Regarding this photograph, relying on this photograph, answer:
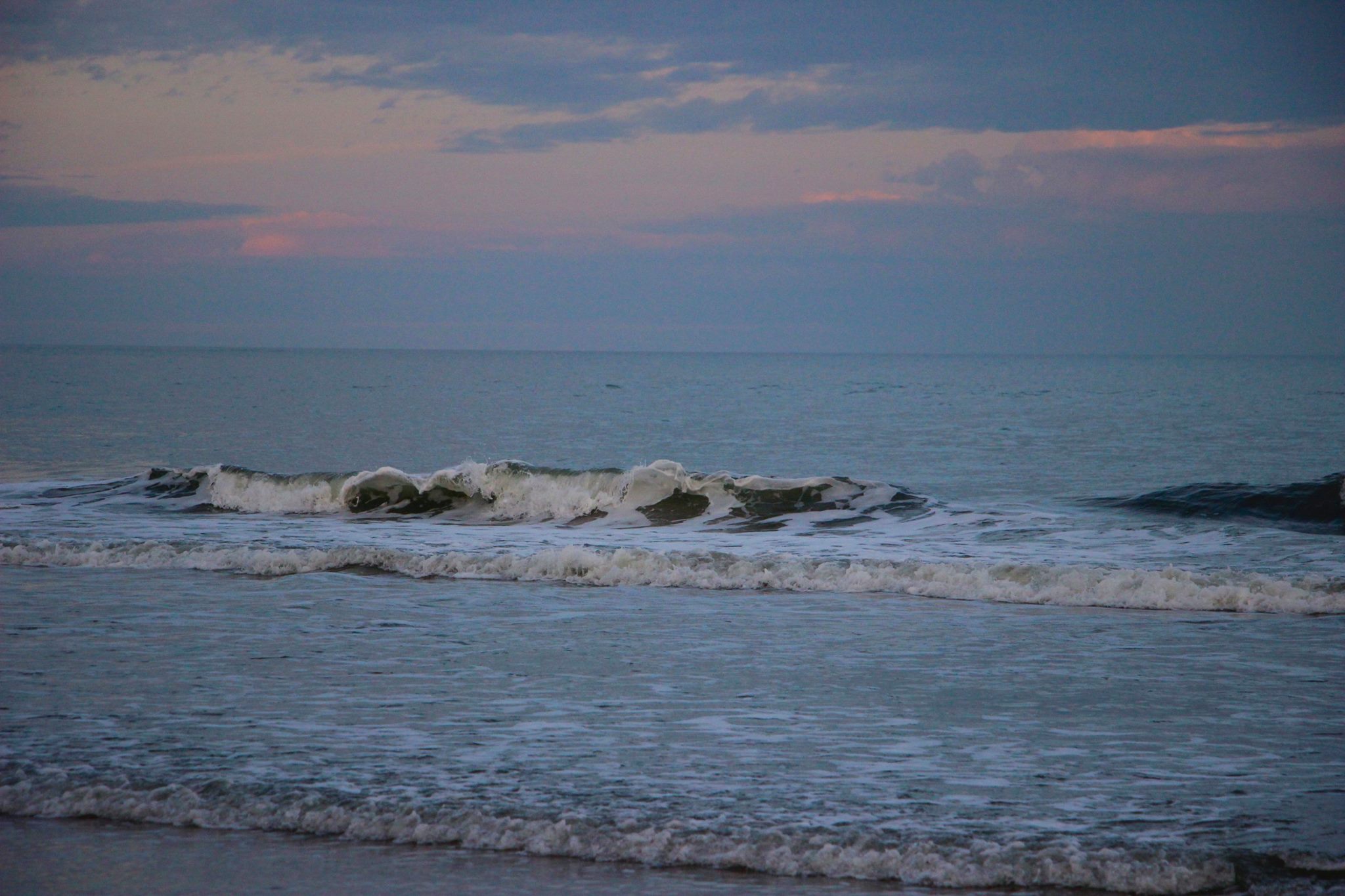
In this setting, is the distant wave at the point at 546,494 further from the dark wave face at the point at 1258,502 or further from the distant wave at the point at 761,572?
the distant wave at the point at 761,572

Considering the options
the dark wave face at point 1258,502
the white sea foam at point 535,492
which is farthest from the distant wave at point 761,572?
the dark wave face at point 1258,502

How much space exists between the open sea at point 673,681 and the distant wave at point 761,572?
0.06m

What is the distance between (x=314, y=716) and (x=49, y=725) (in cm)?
154

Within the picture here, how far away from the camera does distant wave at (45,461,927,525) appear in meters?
19.0

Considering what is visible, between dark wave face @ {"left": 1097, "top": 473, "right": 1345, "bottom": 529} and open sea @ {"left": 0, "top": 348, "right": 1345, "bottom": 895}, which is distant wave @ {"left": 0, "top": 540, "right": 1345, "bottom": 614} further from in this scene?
dark wave face @ {"left": 1097, "top": 473, "right": 1345, "bottom": 529}

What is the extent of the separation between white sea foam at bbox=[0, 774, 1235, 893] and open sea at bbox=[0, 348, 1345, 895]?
2cm

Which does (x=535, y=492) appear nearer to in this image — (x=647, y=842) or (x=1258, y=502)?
(x=1258, y=502)

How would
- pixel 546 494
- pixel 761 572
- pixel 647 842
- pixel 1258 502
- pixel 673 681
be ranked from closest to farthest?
1. pixel 647 842
2. pixel 673 681
3. pixel 761 572
4. pixel 1258 502
5. pixel 546 494

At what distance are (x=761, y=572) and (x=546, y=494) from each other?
7.36 metres

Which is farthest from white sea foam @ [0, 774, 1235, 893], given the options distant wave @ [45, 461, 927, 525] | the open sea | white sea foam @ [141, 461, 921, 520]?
white sea foam @ [141, 461, 921, 520]

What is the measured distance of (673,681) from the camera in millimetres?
8203

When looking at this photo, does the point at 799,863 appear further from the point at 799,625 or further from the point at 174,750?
the point at 799,625

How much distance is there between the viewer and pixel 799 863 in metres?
5.05

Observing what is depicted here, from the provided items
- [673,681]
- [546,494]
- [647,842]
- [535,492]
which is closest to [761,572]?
[673,681]
